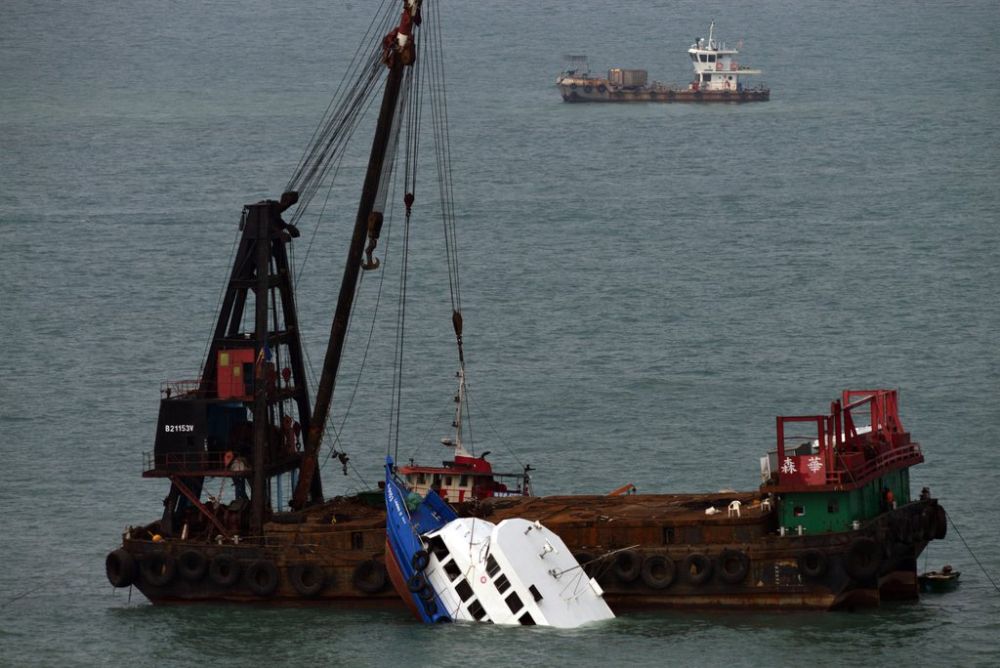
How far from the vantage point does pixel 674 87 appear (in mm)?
193500

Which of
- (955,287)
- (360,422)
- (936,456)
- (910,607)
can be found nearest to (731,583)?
(910,607)

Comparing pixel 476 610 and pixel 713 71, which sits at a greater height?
pixel 713 71

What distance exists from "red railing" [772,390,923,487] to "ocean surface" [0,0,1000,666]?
3.49 metres

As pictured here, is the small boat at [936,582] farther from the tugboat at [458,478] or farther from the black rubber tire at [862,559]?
the tugboat at [458,478]

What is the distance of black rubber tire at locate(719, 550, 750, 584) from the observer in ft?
178

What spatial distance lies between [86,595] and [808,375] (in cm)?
3944

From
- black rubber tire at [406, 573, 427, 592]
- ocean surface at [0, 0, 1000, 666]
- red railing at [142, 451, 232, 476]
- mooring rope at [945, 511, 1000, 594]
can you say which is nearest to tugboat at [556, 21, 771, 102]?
ocean surface at [0, 0, 1000, 666]

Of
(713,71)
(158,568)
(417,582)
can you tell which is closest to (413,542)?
(417,582)

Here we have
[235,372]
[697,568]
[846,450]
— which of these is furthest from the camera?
[235,372]

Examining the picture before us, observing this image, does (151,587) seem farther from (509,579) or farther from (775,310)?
(775,310)

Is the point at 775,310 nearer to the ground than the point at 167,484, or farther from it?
farther from it

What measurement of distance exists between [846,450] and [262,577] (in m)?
15.5

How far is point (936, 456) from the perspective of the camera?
251ft

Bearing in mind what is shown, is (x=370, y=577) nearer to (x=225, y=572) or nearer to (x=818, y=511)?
(x=225, y=572)
